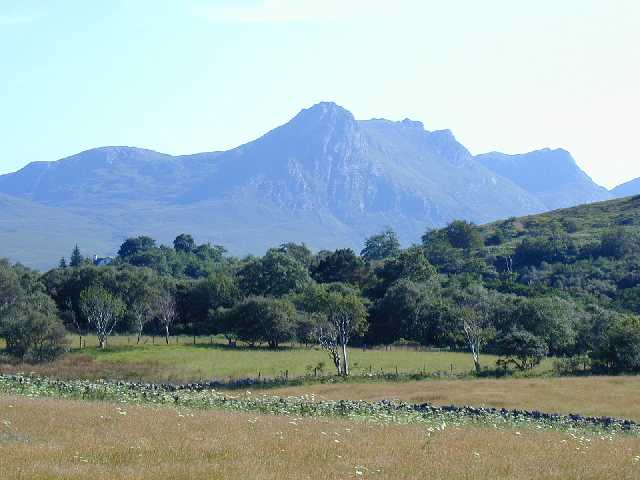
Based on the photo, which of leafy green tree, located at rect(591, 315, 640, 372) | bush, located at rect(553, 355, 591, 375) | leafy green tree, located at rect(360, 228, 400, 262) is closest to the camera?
leafy green tree, located at rect(591, 315, 640, 372)

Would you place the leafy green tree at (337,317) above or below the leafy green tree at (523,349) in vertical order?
above

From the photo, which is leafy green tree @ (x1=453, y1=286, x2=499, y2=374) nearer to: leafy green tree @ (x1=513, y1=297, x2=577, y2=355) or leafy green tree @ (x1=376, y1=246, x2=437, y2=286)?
leafy green tree @ (x1=513, y1=297, x2=577, y2=355)

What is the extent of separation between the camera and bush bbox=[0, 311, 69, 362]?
65938 mm

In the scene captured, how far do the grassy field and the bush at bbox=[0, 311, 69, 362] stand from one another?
1.68 meters

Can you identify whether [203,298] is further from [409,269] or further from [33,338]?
[33,338]

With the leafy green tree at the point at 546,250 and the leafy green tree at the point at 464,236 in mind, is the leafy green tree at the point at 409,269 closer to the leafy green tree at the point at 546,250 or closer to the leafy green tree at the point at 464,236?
the leafy green tree at the point at 546,250

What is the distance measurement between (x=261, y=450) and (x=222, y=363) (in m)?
46.3

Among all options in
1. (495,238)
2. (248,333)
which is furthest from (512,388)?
(495,238)

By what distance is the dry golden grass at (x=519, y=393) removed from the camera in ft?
138

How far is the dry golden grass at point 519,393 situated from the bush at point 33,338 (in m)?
24.4

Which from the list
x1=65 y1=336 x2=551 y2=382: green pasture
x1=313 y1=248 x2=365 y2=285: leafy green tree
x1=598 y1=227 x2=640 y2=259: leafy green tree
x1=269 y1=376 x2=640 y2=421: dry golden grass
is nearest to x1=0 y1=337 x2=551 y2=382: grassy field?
x1=65 y1=336 x2=551 y2=382: green pasture

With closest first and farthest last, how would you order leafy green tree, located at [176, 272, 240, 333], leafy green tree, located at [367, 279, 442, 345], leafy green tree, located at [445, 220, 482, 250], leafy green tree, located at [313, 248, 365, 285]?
1. leafy green tree, located at [367, 279, 442, 345]
2. leafy green tree, located at [176, 272, 240, 333]
3. leafy green tree, located at [313, 248, 365, 285]
4. leafy green tree, located at [445, 220, 482, 250]

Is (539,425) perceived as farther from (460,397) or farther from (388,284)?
(388,284)

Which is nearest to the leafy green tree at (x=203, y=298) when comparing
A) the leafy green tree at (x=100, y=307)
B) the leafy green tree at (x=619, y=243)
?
the leafy green tree at (x=100, y=307)
